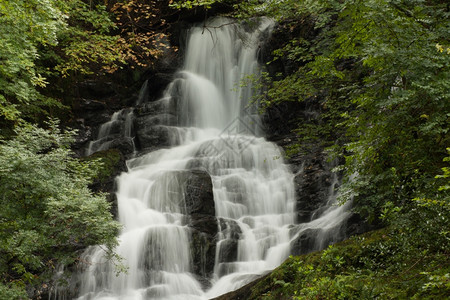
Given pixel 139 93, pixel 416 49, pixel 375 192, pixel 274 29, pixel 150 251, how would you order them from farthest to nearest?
pixel 139 93
pixel 274 29
pixel 150 251
pixel 375 192
pixel 416 49

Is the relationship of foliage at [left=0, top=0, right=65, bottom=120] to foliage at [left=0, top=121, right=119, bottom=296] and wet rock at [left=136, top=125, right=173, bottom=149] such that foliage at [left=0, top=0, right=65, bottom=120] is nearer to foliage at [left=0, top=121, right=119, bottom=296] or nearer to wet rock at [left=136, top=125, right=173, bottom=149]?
foliage at [left=0, top=121, right=119, bottom=296]

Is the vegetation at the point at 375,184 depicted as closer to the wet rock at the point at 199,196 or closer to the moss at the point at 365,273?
the moss at the point at 365,273

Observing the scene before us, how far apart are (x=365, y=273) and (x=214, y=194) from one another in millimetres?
9014

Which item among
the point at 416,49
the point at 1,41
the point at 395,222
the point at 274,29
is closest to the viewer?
the point at 395,222

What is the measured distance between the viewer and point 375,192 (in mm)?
5617

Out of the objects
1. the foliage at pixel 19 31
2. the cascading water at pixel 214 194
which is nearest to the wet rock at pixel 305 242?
the cascading water at pixel 214 194

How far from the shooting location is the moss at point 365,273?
3.49 metres

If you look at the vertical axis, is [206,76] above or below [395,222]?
above

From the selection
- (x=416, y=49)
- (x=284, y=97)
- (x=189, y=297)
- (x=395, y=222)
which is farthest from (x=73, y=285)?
(x=416, y=49)

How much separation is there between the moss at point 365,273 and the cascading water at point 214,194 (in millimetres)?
3917

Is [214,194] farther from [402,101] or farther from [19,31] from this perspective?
[402,101]

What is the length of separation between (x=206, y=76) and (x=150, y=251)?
484 inches

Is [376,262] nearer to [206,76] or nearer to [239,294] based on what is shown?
[239,294]

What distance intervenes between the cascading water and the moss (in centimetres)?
392
